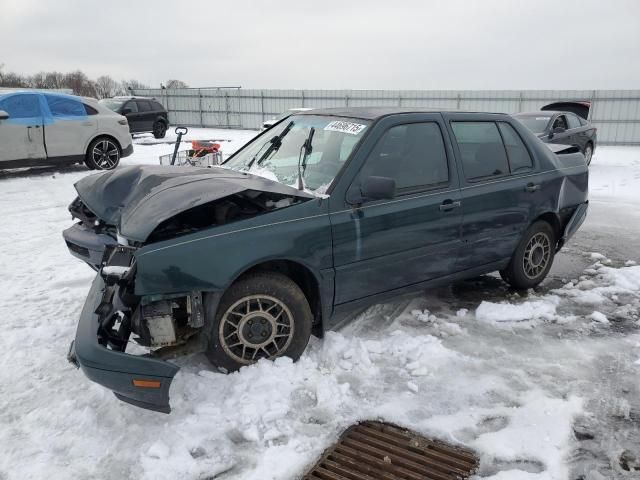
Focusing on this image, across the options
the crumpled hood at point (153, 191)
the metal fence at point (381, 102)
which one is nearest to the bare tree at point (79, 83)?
the metal fence at point (381, 102)

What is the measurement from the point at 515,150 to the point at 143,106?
58.5 ft

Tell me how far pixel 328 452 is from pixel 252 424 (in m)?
0.45

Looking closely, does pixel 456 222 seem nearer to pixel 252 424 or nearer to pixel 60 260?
pixel 252 424

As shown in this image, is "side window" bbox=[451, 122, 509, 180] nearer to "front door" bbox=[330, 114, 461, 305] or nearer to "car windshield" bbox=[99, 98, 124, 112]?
"front door" bbox=[330, 114, 461, 305]

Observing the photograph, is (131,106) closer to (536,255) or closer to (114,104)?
(114,104)

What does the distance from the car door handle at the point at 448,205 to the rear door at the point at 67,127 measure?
8.82 m

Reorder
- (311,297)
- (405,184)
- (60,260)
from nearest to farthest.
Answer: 1. (311,297)
2. (405,184)
3. (60,260)

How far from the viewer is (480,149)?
14.2 ft

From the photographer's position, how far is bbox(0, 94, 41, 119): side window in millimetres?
9406

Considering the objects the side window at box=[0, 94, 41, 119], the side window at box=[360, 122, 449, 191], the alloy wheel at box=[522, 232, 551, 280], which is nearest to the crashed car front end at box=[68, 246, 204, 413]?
the side window at box=[360, 122, 449, 191]

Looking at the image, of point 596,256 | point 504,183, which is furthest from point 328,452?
point 596,256

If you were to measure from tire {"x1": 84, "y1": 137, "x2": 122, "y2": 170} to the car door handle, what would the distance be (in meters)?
8.91

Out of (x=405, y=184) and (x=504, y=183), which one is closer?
(x=405, y=184)

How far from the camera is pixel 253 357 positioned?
10.6 ft
